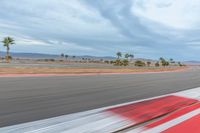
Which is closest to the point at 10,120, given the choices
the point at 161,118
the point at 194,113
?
the point at 161,118

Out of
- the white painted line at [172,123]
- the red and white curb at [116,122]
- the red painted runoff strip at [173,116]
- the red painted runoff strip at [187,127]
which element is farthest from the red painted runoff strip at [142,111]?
the red painted runoff strip at [187,127]

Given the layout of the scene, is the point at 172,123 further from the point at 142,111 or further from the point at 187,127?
the point at 142,111

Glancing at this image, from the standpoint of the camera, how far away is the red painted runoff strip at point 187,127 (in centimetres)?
553

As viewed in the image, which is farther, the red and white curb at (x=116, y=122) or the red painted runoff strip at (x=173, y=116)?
the red painted runoff strip at (x=173, y=116)

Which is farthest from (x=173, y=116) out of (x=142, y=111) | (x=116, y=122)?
(x=116, y=122)

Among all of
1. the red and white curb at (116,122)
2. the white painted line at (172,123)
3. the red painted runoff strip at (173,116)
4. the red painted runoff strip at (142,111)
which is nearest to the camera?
the red and white curb at (116,122)

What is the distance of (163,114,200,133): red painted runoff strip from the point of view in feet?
18.1

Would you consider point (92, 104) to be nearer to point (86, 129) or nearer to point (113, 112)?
point (113, 112)

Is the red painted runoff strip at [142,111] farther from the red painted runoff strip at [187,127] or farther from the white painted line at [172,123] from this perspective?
the red painted runoff strip at [187,127]

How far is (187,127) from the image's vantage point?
5.91m

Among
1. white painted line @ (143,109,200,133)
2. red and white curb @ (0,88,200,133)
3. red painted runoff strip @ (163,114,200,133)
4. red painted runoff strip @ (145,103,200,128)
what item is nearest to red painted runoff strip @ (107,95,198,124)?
red and white curb @ (0,88,200,133)

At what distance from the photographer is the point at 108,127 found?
18.3 feet

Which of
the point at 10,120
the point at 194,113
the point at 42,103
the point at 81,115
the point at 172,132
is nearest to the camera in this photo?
the point at 172,132

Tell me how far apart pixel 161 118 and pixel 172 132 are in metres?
1.60
